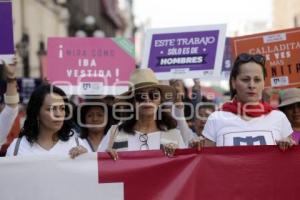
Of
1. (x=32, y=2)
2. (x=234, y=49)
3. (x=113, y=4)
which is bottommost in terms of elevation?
(x=234, y=49)

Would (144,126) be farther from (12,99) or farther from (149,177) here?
(12,99)

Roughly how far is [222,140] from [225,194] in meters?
0.33

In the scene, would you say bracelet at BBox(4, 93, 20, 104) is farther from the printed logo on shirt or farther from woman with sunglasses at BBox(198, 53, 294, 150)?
the printed logo on shirt

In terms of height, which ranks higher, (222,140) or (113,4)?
(113,4)

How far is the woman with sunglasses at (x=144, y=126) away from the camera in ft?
14.9

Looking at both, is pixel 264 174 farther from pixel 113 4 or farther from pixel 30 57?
pixel 113 4

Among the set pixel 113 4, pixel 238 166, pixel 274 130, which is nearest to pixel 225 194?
pixel 238 166

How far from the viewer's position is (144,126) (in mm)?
4625

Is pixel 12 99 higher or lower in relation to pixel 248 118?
higher

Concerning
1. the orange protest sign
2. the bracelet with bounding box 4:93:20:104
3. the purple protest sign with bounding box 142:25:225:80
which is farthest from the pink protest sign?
the bracelet with bounding box 4:93:20:104

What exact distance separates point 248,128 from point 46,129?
1.25 metres

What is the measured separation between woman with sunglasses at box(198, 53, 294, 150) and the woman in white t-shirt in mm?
866

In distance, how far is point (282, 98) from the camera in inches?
209

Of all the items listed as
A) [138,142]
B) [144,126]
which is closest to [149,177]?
[138,142]
